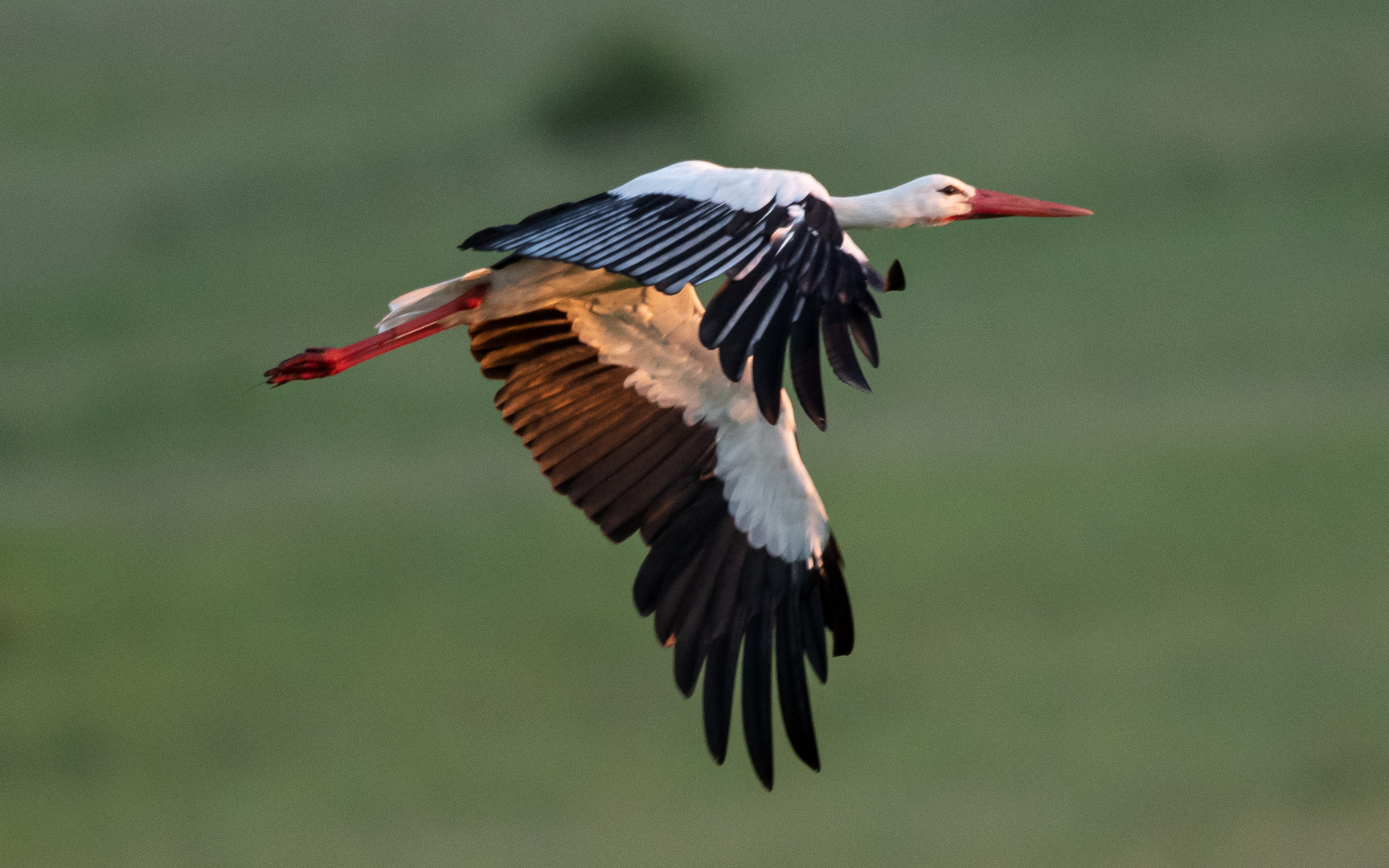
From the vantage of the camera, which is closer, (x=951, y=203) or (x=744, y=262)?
(x=744, y=262)

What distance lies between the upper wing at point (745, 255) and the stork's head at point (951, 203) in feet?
3.22

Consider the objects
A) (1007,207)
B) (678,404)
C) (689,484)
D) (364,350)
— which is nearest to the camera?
(364,350)

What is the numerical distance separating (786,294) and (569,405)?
195cm

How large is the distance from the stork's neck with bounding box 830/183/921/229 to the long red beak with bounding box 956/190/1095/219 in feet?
0.81

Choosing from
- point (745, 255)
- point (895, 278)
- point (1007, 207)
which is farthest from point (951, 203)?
point (745, 255)

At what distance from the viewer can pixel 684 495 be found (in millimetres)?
6902

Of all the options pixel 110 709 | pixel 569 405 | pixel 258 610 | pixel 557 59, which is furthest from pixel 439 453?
pixel 569 405

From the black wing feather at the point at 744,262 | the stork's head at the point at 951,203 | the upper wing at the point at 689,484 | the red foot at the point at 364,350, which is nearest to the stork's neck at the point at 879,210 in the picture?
the stork's head at the point at 951,203

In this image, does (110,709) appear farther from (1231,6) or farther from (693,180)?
(1231,6)

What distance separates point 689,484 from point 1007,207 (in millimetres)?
1436

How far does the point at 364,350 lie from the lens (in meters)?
6.79

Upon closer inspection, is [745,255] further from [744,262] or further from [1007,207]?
[1007,207]

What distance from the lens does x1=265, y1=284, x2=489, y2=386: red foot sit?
264 inches

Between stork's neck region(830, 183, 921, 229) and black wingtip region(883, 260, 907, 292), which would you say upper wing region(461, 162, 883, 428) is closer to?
black wingtip region(883, 260, 907, 292)
